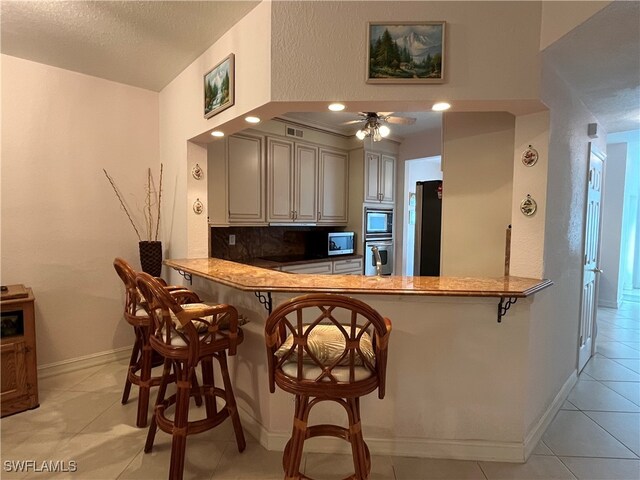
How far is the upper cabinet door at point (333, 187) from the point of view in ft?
14.4

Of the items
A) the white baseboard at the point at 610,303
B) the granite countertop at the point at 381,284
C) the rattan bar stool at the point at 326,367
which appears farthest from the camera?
the white baseboard at the point at 610,303

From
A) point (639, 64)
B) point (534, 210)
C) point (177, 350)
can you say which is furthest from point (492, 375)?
point (639, 64)

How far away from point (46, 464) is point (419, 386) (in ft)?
6.85

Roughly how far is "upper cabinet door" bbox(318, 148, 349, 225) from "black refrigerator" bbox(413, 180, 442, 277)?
1.36m

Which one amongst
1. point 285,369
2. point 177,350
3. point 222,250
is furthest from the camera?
point 222,250

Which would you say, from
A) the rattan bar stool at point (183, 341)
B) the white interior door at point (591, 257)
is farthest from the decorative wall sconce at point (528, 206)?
the rattan bar stool at point (183, 341)

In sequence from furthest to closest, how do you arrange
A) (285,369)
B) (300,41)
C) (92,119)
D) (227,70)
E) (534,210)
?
(92,119) < (227,70) < (534,210) < (300,41) < (285,369)

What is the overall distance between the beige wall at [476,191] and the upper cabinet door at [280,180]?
1956 millimetres

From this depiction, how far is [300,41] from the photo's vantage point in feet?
5.91

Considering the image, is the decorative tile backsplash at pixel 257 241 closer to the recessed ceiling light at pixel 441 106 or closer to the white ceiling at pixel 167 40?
the white ceiling at pixel 167 40

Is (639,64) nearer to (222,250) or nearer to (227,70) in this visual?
(227,70)

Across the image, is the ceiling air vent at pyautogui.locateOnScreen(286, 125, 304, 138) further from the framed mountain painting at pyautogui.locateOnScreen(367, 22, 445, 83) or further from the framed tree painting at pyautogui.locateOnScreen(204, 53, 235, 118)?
the framed mountain painting at pyautogui.locateOnScreen(367, 22, 445, 83)

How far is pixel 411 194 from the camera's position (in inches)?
245
